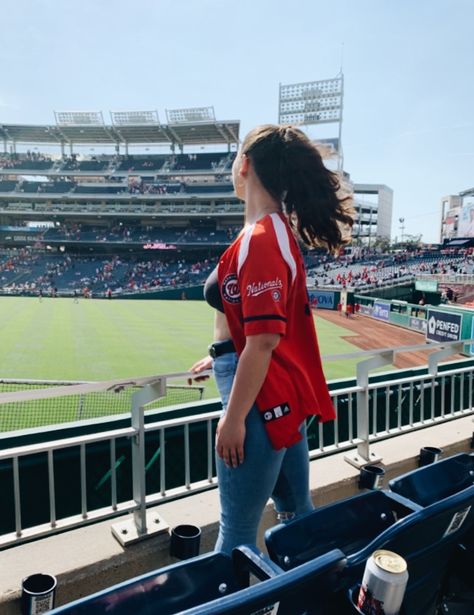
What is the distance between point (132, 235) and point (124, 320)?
35494mm

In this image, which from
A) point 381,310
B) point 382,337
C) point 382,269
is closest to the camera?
point 382,337

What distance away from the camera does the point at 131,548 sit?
7.70 feet

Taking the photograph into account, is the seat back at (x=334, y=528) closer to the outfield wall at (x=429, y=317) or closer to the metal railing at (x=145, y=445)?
the metal railing at (x=145, y=445)

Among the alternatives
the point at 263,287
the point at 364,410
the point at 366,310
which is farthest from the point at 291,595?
the point at 366,310

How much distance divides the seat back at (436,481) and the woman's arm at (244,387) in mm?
817

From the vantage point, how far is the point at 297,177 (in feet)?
5.12

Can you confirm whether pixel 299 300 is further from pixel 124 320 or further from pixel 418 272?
pixel 418 272

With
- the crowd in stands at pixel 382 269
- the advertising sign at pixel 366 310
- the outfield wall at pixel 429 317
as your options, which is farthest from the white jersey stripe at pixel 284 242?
the crowd in stands at pixel 382 269

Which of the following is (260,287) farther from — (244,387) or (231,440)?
(231,440)

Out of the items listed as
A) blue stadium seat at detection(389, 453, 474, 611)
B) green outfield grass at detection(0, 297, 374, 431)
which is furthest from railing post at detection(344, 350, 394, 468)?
green outfield grass at detection(0, 297, 374, 431)

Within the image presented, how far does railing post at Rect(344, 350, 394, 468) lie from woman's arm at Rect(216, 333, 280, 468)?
2.18m

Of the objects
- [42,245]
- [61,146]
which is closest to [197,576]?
[42,245]

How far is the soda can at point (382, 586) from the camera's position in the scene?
114 centimetres

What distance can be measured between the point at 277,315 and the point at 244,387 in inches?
9.3
